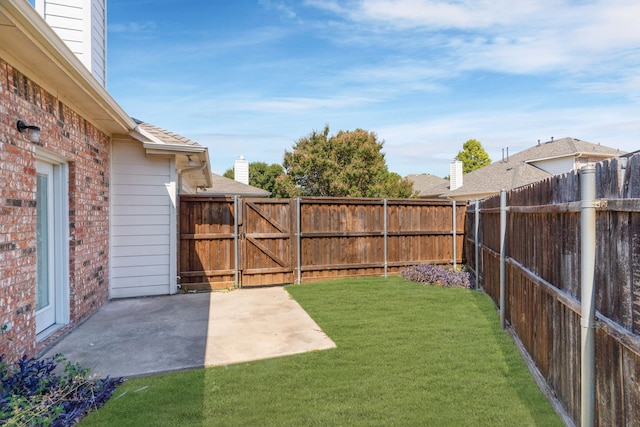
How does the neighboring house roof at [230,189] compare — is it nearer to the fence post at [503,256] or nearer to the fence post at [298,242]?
the fence post at [298,242]

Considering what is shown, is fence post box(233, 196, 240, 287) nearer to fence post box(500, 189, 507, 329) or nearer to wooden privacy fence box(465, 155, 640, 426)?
fence post box(500, 189, 507, 329)

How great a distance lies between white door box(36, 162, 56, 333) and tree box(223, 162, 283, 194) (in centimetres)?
3499

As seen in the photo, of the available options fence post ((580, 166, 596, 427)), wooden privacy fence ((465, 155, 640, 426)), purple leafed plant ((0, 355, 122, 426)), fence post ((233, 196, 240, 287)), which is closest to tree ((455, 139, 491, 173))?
fence post ((233, 196, 240, 287))

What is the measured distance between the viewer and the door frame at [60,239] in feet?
16.8

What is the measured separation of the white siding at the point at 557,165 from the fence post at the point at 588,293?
18450 mm

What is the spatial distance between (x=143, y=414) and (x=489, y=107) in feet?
56.9

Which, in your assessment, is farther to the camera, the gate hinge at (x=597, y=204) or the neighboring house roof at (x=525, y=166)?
the neighboring house roof at (x=525, y=166)

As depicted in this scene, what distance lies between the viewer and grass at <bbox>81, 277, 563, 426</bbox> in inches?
115

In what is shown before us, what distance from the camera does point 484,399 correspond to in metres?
3.21

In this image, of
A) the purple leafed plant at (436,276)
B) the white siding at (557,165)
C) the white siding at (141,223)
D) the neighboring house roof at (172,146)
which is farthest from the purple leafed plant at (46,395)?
the white siding at (557,165)

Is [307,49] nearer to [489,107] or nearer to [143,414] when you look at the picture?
[489,107]

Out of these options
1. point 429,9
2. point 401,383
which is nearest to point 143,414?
point 401,383

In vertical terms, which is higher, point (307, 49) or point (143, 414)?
point (307, 49)

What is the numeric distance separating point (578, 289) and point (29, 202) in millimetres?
4807
